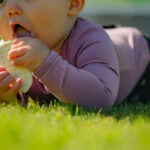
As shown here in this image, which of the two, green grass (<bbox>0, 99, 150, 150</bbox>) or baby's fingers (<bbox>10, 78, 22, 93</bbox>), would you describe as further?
baby's fingers (<bbox>10, 78, 22, 93</bbox>)

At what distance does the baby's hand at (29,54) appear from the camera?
253 centimetres

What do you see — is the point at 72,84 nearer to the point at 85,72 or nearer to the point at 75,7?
the point at 85,72

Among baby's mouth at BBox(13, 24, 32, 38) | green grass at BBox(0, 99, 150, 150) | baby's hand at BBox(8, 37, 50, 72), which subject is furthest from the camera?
baby's mouth at BBox(13, 24, 32, 38)

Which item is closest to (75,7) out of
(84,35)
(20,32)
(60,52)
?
(84,35)

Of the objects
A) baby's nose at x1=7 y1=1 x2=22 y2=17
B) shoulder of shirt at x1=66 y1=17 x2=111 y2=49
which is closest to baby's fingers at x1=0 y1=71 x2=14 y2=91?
baby's nose at x1=7 y1=1 x2=22 y2=17

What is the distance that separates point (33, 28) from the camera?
279 centimetres

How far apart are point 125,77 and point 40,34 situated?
2.83 feet

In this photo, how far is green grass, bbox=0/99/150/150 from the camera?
4.95 feet

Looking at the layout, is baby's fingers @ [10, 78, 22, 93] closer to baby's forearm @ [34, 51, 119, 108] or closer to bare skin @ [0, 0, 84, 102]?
bare skin @ [0, 0, 84, 102]

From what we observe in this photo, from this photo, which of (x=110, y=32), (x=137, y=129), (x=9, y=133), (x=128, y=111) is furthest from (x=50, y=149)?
(x=110, y=32)

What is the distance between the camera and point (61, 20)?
2885 mm

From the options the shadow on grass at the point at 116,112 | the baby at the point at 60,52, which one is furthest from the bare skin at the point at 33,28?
the shadow on grass at the point at 116,112

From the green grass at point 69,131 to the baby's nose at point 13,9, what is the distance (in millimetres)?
658

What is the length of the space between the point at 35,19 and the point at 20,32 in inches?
4.9
